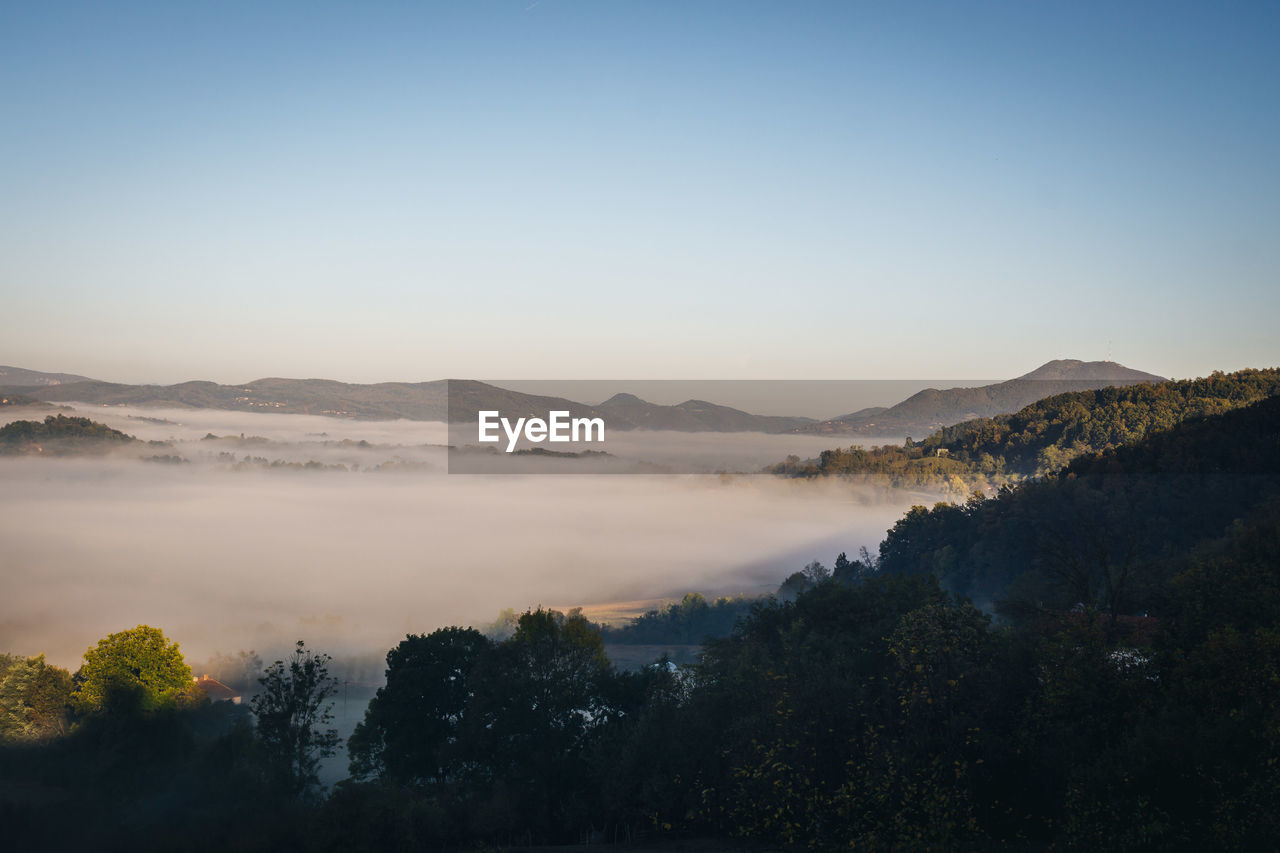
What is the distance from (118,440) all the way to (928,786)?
8713 inches

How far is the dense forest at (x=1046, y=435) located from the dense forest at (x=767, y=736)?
233 ft

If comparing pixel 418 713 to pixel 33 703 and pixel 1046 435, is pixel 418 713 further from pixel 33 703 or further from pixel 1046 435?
pixel 1046 435

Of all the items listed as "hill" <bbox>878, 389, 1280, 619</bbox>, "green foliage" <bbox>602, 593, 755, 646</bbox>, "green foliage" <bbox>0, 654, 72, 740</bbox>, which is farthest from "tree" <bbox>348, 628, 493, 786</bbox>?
"green foliage" <bbox>602, 593, 755, 646</bbox>

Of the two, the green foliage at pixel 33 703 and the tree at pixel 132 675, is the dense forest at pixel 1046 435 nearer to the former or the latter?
the tree at pixel 132 675

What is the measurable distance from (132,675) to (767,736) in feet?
112

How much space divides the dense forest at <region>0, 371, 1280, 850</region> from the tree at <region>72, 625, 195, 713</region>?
130mm

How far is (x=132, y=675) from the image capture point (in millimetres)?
40969

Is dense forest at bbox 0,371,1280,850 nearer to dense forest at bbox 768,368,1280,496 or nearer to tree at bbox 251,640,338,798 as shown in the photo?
tree at bbox 251,640,338,798

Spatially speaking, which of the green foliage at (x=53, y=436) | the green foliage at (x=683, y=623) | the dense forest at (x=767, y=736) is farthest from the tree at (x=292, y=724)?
the green foliage at (x=53, y=436)

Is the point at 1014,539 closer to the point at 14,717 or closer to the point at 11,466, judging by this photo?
the point at 14,717

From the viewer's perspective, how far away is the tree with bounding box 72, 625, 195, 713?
40.2 meters

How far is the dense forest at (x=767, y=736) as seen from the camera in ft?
55.3

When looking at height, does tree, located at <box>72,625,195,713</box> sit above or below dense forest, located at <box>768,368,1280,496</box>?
below

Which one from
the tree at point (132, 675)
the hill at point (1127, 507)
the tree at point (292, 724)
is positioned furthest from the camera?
the hill at point (1127, 507)
